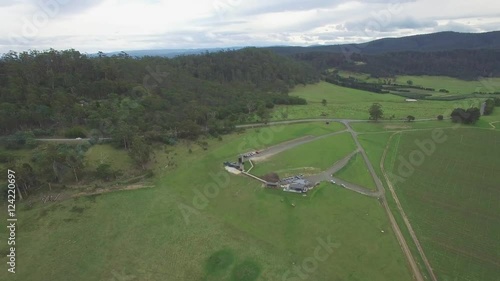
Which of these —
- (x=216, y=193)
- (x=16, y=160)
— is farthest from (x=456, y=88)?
(x=16, y=160)

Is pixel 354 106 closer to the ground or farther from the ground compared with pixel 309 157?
farther from the ground

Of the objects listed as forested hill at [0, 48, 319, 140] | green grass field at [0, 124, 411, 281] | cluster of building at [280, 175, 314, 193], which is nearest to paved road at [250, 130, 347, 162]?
green grass field at [0, 124, 411, 281]

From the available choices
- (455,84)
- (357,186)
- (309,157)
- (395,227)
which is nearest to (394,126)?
(309,157)

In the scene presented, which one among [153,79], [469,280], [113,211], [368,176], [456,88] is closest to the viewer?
[469,280]

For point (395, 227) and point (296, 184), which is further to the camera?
point (296, 184)

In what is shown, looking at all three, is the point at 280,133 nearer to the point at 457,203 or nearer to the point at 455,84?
the point at 457,203

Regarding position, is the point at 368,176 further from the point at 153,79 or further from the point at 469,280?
the point at 153,79

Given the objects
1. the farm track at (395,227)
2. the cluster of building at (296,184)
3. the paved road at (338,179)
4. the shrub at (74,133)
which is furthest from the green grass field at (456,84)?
the shrub at (74,133)
